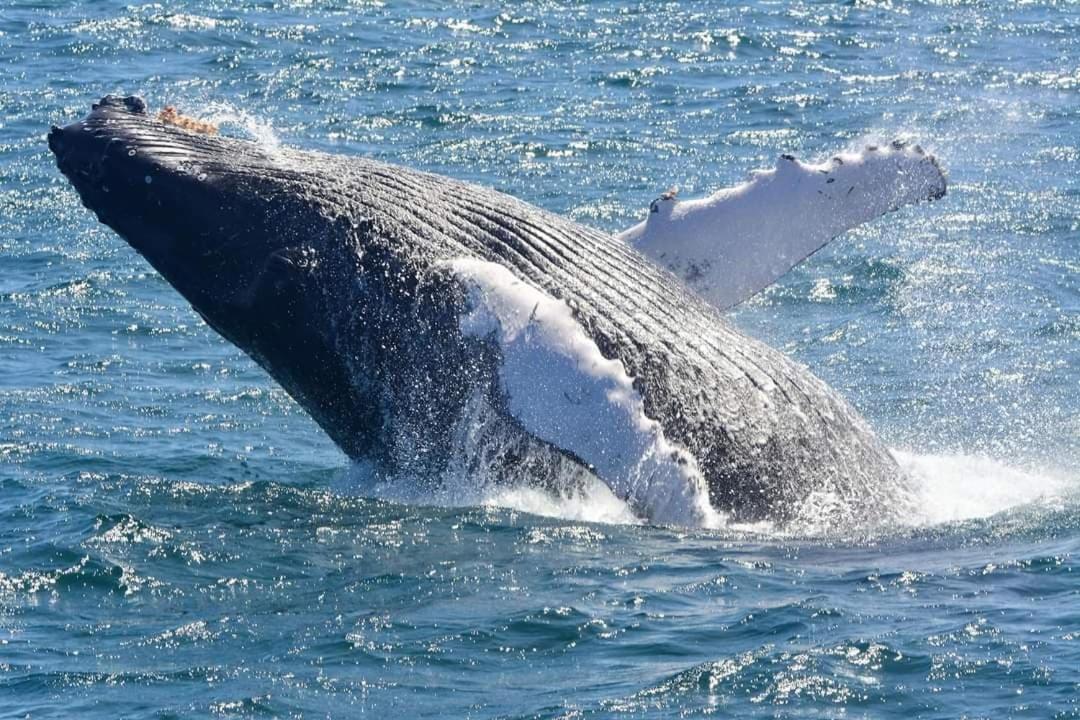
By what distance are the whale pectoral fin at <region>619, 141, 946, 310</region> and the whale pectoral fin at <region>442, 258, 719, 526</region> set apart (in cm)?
268

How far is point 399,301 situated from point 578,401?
177 centimetres

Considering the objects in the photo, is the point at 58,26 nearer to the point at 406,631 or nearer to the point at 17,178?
the point at 17,178

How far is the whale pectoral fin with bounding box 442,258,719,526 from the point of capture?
1197 centimetres

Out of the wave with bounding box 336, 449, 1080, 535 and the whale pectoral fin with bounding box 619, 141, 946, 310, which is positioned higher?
the whale pectoral fin with bounding box 619, 141, 946, 310

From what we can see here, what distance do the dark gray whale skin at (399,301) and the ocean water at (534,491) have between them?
22.7 inches

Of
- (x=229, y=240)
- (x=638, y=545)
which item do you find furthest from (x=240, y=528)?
(x=638, y=545)

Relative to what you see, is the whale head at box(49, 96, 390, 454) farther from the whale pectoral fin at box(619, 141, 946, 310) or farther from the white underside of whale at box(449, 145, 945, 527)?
the whale pectoral fin at box(619, 141, 946, 310)

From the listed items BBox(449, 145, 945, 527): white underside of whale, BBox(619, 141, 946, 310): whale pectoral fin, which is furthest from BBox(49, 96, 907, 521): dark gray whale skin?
BBox(619, 141, 946, 310): whale pectoral fin

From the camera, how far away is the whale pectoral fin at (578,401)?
11969mm

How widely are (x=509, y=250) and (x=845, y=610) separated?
3.71 m

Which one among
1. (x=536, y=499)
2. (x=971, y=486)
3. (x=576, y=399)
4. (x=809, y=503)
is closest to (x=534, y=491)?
(x=536, y=499)

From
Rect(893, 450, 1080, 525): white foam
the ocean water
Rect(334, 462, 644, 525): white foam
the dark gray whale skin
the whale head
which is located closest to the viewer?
the ocean water

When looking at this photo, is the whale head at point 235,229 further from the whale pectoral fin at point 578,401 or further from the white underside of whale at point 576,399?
the whale pectoral fin at point 578,401

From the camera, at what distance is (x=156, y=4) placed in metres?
38.0
